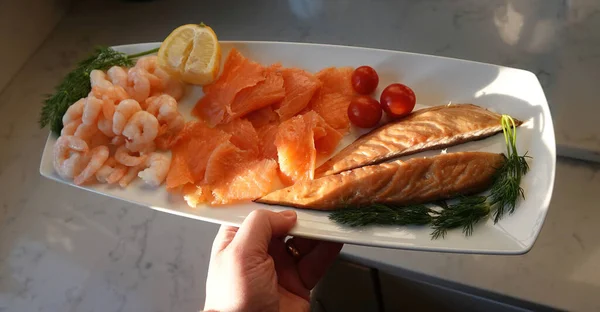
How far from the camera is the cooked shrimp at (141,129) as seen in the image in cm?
139

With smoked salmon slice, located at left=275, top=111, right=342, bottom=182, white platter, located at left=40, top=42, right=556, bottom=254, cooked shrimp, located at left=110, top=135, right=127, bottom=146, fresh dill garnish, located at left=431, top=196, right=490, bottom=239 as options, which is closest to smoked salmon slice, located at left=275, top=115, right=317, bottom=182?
smoked salmon slice, located at left=275, top=111, right=342, bottom=182

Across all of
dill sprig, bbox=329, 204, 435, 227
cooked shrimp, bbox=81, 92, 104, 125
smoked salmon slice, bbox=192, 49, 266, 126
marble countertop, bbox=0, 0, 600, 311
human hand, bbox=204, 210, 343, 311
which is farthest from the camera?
smoked salmon slice, bbox=192, 49, 266, 126

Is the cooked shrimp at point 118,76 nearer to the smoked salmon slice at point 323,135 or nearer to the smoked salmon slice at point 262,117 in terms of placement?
the smoked salmon slice at point 262,117

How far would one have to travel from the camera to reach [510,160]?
1.22 metres

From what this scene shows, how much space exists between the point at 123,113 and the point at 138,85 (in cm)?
12

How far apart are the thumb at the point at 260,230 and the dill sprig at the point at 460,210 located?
0.13 meters

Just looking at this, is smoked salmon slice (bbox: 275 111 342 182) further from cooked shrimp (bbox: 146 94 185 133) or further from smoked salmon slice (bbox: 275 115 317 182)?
cooked shrimp (bbox: 146 94 185 133)

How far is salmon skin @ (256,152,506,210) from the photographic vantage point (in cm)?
121

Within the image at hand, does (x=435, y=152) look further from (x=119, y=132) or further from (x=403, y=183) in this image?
(x=119, y=132)

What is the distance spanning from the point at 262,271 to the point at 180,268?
1.48 ft

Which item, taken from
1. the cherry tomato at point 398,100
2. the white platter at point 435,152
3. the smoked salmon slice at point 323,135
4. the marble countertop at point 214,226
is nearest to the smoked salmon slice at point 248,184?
the white platter at point 435,152

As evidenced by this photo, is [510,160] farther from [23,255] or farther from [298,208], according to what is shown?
[23,255]

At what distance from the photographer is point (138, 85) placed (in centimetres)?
148

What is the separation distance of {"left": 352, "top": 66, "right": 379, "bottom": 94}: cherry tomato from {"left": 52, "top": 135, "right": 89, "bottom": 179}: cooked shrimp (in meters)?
0.74
